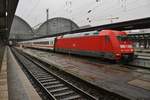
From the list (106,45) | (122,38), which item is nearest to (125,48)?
(122,38)

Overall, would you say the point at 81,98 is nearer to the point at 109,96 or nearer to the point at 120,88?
the point at 109,96

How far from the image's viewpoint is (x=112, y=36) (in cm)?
1906

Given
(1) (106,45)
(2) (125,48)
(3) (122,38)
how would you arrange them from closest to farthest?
(1) (106,45) < (2) (125,48) < (3) (122,38)

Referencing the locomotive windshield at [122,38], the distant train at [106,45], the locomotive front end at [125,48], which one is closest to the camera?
the distant train at [106,45]

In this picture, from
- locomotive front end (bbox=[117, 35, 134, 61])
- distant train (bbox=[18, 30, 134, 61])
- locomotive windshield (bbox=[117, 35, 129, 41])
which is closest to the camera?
distant train (bbox=[18, 30, 134, 61])

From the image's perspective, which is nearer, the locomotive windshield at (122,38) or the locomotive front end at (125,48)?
the locomotive front end at (125,48)

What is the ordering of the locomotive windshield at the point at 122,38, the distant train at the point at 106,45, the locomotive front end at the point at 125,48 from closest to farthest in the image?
the distant train at the point at 106,45 → the locomotive front end at the point at 125,48 → the locomotive windshield at the point at 122,38

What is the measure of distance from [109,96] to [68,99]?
186 cm

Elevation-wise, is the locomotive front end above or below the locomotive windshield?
below

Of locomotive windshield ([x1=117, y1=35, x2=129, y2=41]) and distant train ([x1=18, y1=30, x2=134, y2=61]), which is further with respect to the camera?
locomotive windshield ([x1=117, y1=35, x2=129, y2=41])

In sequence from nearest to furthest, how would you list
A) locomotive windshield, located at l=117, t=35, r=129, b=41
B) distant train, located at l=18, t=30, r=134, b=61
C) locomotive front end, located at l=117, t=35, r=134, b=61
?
distant train, located at l=18, t=30, r=134, b=61 < locomotive front end, located at l=117, t=35, r=134, b=61 < locomotive windshield, located at l=117, t=35, r=129, b=41

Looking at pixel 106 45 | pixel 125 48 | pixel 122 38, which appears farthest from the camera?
pixel 122 38

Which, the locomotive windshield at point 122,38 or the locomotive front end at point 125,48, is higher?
the locomotive windshield at point 122,38

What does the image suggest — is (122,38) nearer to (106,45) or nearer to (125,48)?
(125,48)
